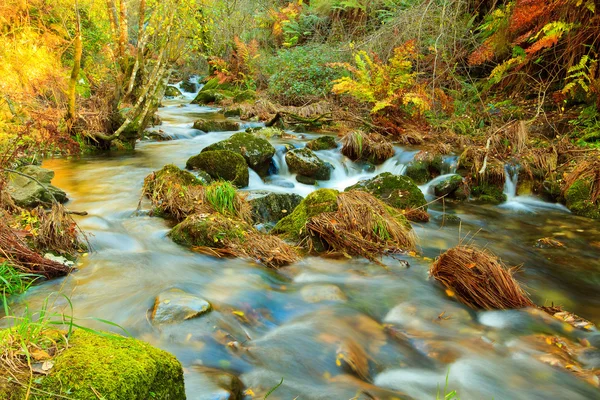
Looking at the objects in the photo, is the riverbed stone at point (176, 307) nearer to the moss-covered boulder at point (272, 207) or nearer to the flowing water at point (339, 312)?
the flowing water at point (339, 312)

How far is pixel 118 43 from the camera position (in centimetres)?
937

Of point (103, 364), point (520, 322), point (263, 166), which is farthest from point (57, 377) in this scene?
point (263, 166)

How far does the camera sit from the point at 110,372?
5.36 ft

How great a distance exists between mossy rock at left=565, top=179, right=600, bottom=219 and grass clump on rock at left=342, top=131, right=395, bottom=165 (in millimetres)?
3521

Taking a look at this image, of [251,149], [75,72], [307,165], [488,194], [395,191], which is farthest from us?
[307,165]

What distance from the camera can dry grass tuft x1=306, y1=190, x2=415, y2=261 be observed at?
5.04 meters

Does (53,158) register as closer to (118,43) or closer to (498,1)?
(118,43)

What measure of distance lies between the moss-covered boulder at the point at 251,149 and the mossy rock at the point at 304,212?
272 cm

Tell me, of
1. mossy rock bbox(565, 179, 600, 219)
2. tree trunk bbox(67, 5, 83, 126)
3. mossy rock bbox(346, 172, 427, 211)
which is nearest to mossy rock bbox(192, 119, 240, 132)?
tree trunk bbox(67, 5, 83, 126)

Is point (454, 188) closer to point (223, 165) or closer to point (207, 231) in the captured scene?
point (223, 165)

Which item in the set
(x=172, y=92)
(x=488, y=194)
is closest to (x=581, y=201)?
(x=488, y=194)

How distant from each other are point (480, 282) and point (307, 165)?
4.76 m

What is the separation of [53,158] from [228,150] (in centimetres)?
384

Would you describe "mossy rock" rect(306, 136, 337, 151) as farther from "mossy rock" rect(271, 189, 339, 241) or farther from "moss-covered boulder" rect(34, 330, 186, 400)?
"moss-covered boulder" rect(34, 330, 186, 400)
